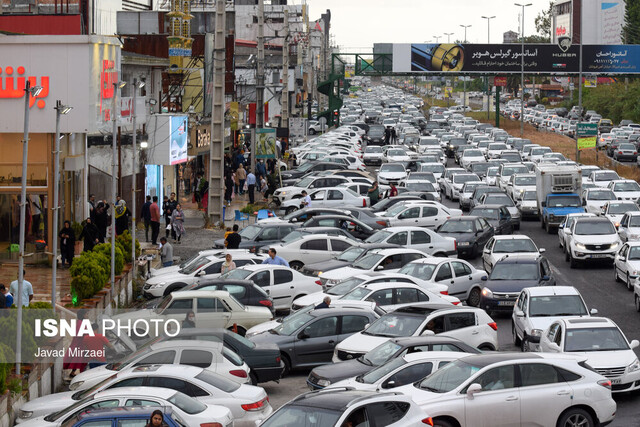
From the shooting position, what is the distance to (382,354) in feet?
56.4

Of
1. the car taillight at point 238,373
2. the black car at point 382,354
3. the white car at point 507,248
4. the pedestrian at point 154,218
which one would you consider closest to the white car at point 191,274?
the white car at point 507,248

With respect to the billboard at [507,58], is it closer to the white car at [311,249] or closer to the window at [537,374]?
the white car at [311,249]

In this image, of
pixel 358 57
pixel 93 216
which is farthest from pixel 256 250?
pixel 358 57

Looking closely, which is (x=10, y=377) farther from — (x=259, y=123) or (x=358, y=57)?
(x=358, y=57)

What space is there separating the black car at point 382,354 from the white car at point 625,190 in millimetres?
27603

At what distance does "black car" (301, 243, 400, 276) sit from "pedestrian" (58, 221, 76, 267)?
6412 millimetres

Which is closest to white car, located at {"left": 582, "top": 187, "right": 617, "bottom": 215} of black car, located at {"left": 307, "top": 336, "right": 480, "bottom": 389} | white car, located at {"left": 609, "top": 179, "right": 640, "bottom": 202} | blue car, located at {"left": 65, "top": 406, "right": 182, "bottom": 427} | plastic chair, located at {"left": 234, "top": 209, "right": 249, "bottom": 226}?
white car, located at {"left": 609, "top": 179, "right": 640, "bottom": 202}

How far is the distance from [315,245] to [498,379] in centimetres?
1615

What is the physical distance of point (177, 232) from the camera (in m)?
36.0

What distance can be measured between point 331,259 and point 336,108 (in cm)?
7092

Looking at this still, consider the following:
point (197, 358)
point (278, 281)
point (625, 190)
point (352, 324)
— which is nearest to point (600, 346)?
point (352, 324)

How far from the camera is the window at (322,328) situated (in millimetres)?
19828

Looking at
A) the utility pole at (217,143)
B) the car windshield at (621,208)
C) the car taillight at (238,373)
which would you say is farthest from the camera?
the utility pole at (217,143)

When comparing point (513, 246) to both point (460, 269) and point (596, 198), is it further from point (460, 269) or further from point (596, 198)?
point (596, 198)
